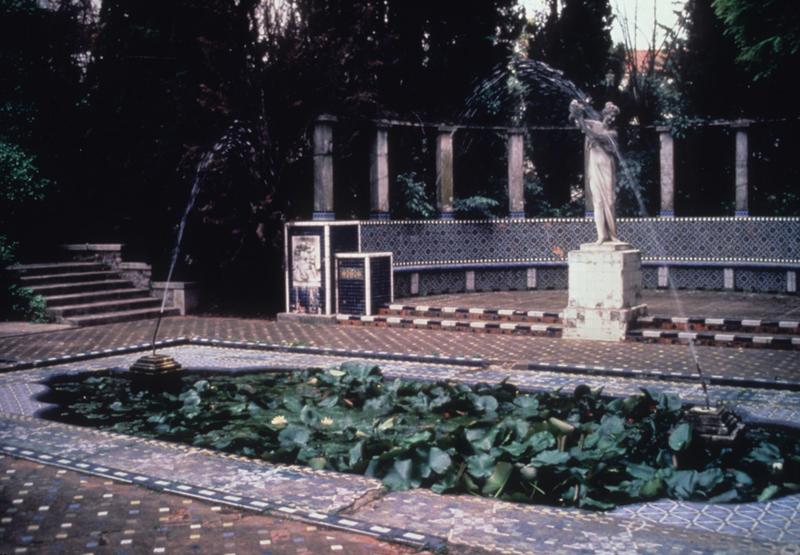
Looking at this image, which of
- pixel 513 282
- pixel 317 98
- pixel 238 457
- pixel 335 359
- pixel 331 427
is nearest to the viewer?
pixel 238 457

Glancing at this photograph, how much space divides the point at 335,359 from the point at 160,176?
966 centimetres

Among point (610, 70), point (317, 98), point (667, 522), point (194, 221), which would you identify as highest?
point (610, 70)

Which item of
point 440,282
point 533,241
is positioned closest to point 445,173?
point 440,282

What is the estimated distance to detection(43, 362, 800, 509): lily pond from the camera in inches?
213

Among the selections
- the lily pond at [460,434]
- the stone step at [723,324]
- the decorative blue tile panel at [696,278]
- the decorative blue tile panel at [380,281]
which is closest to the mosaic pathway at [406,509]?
the lily pond at [460,434]

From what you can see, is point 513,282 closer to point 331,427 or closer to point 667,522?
point 331,427

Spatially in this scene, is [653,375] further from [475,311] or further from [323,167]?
[323,167]

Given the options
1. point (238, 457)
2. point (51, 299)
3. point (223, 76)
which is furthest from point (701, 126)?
point (238, 457)

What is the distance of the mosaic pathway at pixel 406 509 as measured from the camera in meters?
4.43

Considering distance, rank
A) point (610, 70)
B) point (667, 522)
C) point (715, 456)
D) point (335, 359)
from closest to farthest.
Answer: point (667, 522)
point (715, 456)
point (335, 359)
point (610, 70)

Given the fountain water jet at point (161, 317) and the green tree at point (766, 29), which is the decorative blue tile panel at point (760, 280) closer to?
the green tree at point (766, 29)

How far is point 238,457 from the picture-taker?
6.30 metres

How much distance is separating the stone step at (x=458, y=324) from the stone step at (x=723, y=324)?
1548mm

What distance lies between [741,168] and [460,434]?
1610cm
